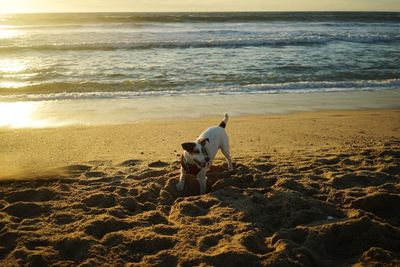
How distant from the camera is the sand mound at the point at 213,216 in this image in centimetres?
333

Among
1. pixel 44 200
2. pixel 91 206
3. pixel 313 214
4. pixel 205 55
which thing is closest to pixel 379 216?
pixel 313 214

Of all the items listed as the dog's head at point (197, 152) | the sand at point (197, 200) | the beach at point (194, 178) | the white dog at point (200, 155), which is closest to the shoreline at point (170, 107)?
the beach at point (194, 178)

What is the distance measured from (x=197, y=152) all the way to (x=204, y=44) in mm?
18465

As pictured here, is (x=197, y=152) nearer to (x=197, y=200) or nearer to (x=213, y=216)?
(x=197, y=200)

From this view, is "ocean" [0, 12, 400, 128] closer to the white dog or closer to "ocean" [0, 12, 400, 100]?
"ocean" [0, 12, 400, 100]

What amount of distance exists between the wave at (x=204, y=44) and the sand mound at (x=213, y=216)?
54.1ft

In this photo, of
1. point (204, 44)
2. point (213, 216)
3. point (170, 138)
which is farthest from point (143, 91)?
point (204, 44)

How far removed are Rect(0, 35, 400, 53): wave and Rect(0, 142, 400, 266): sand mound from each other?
16.5 m

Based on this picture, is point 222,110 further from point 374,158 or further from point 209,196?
point 209,196

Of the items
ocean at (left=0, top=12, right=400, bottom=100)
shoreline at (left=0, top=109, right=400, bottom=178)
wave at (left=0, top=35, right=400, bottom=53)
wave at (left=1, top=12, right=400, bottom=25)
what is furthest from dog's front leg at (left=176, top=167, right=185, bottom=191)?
wave at (left=1, top=12, right=400, bottom=25)

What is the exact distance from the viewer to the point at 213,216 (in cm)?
409

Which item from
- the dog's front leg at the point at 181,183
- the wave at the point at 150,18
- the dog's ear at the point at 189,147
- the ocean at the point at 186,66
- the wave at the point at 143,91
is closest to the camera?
the dog's ear at the point at 189,147

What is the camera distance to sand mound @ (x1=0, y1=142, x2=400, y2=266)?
3334 mm

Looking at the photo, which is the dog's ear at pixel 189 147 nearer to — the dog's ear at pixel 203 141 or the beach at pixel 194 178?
the dog's ear at pixel 203 141
